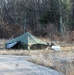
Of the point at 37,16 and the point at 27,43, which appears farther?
the point at 37,16

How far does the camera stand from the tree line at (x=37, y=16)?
53.5 m

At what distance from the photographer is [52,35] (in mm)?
50969

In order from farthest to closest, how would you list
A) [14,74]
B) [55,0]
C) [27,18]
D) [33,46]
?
[27,18] → [55,0] → [33,46] → [14,74]

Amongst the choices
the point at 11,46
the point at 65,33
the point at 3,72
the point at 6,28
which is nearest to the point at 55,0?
the point at 65,33

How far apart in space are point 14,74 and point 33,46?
783 inches

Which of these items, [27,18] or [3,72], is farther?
[27,18]

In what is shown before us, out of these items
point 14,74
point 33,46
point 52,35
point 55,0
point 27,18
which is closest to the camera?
point 14,74

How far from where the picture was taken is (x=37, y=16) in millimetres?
60375

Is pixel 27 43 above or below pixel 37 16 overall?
above

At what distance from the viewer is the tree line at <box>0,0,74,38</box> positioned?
5347 centimetres

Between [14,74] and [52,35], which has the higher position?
[14,74]

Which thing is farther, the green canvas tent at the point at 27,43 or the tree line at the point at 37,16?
the tree line at the point at 37,16

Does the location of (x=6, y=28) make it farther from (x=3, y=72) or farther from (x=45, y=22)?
(x=3, y=72)

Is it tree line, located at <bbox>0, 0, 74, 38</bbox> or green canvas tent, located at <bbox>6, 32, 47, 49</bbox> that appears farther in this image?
tree line, located at <bbox>0, 0, 74, 38</bbox>
